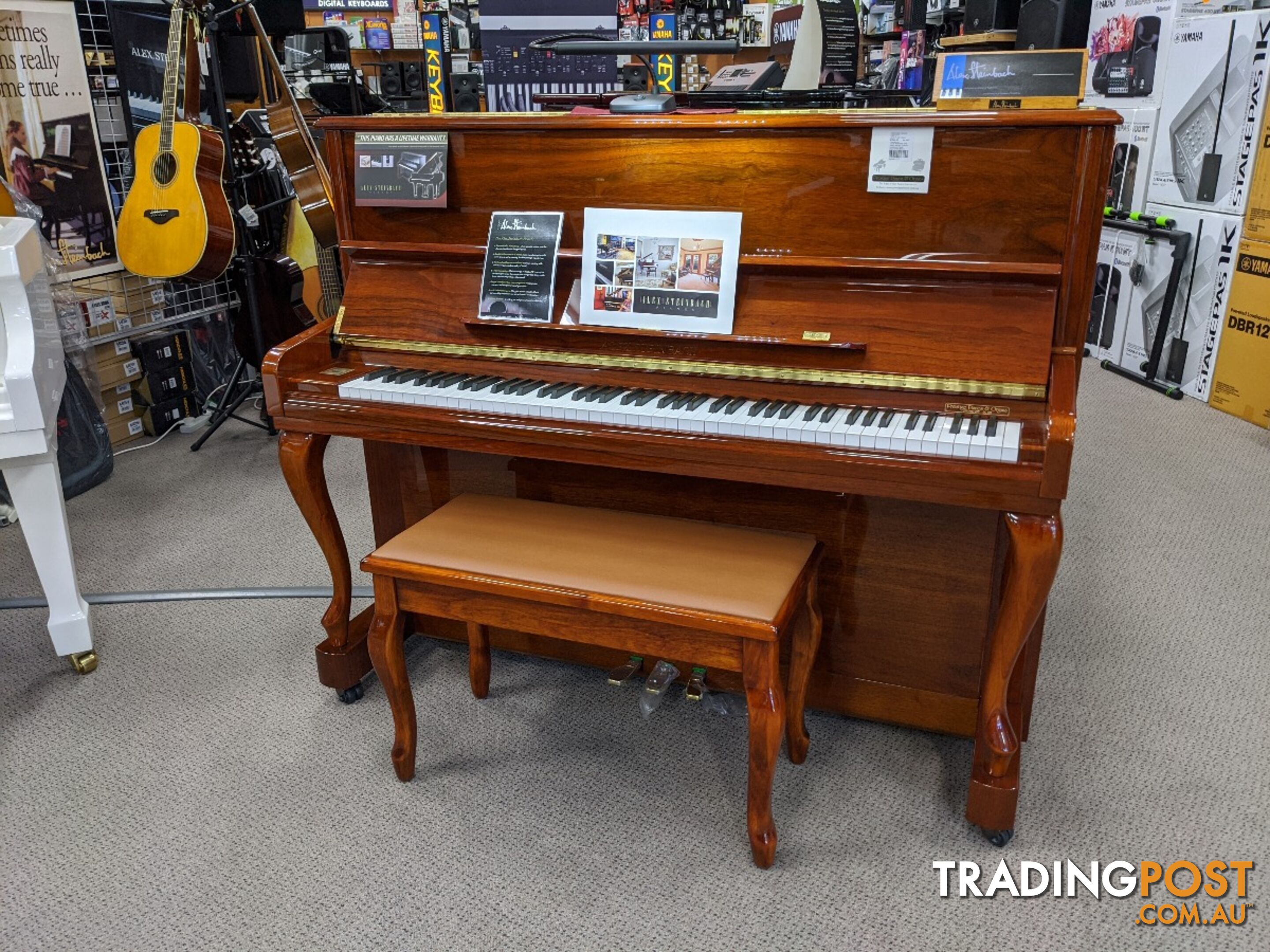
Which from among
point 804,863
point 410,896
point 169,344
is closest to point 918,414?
point 804,863

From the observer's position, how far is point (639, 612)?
1.58 meters

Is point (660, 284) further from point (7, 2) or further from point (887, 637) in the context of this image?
point (7, 2)

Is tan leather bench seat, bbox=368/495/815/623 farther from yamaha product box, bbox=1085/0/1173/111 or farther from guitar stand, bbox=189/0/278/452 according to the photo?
yamaha product box, bbox=1085/0/1173/111

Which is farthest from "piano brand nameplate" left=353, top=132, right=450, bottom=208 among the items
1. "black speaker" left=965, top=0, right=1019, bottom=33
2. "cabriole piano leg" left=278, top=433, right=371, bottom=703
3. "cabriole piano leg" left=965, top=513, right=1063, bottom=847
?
"black speaker" left=965, top=0, right=1019, bottom=33

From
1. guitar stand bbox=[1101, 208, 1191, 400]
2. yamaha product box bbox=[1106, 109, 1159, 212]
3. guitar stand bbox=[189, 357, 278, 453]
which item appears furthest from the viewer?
yamaha product box bbox=[1106, 109, 1159, 212]

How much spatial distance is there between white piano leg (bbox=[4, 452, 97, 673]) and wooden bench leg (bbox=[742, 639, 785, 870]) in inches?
62.4

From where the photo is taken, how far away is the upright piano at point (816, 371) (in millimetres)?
1609

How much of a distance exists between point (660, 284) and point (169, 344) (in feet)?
9.44

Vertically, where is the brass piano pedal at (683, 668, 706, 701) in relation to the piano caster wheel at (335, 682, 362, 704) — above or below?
above

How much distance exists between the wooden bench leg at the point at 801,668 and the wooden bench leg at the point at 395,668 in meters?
0.72

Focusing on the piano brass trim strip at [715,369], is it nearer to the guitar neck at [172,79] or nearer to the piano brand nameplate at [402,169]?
the piano brand nameplate at [402,169]

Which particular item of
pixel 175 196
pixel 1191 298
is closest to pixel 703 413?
pixel 175 196

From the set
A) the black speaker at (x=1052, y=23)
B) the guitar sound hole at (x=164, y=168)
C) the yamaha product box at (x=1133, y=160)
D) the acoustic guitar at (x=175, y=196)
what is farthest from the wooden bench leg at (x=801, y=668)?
the black speaker at (x=1052, y=23)

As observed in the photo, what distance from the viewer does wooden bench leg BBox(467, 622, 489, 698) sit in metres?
2.18
